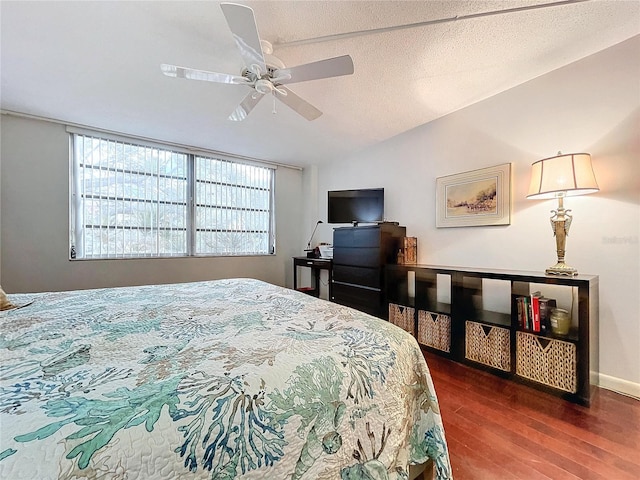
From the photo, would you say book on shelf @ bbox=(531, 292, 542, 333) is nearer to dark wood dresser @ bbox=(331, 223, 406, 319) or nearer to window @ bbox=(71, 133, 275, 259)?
dark wood dresser @ bbox=(331, 223, 406, 319)

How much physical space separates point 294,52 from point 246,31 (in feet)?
1.92

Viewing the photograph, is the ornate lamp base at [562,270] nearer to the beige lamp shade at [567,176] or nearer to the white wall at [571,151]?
the white wall at [571,151]

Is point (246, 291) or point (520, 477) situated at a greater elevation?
point (246, 291)

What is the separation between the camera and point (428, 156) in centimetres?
307

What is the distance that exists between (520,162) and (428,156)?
0.91m

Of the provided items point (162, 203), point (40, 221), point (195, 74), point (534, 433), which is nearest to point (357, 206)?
point (195, 74)

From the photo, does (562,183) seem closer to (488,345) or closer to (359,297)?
(488,345)

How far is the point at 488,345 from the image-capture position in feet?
7.19

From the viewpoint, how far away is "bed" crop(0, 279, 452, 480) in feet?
1.69

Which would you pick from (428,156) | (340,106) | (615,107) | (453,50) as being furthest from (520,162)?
(340,106)

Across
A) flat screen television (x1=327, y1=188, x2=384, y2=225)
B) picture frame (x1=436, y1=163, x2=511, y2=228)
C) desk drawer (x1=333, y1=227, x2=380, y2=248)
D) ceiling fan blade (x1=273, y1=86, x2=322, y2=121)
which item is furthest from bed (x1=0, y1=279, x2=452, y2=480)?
flat screen television (x1=327, y1=188, x2=384, y2=225)

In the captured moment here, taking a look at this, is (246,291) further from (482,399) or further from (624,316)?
(624,316)

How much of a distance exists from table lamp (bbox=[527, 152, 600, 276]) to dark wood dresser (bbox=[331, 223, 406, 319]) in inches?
53.0

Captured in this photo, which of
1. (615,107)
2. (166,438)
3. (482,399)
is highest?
(615,107)
